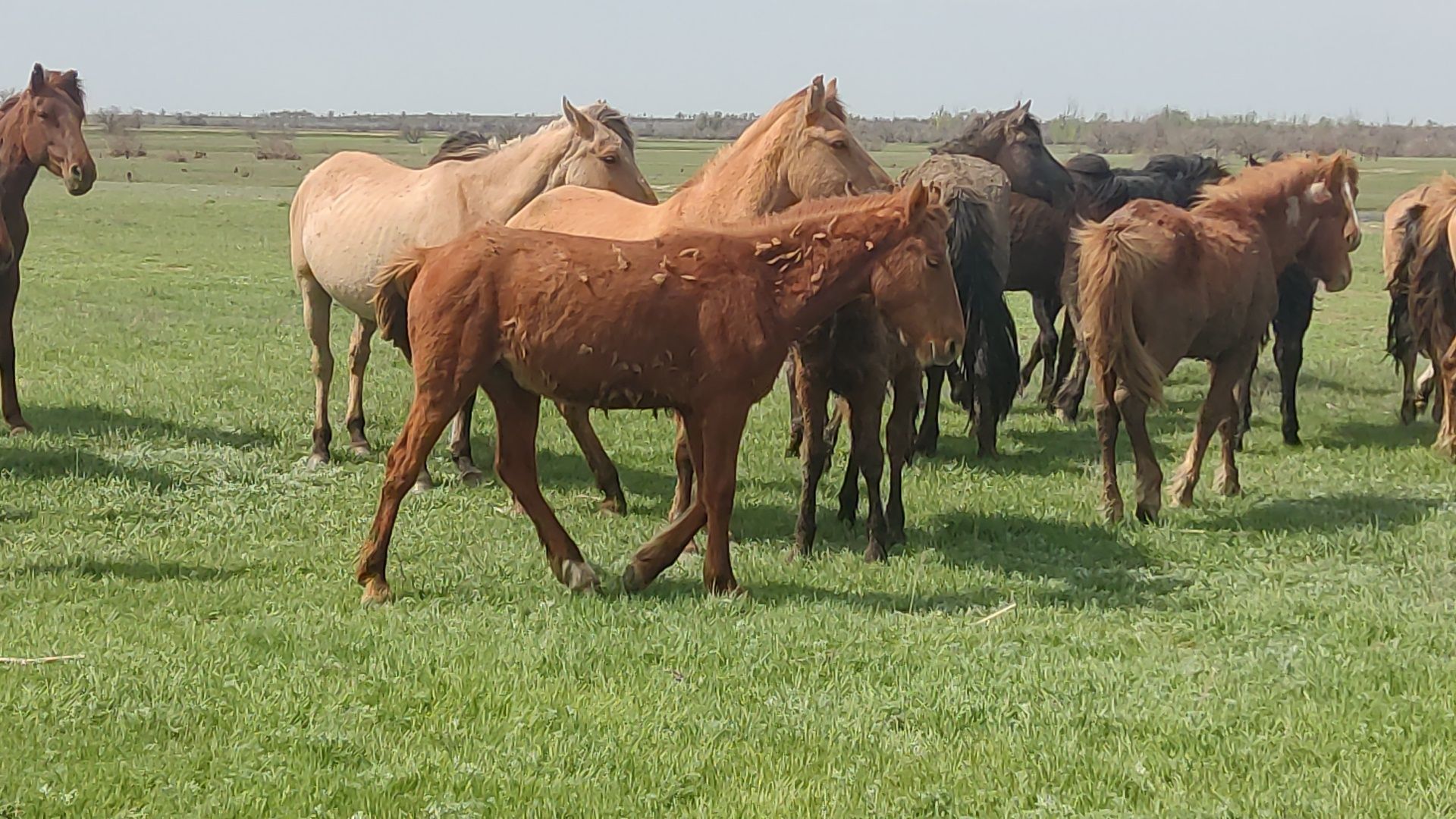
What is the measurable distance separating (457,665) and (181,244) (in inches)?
937

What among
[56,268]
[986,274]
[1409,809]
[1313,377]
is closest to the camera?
[1409,809]

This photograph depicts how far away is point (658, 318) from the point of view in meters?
5.92

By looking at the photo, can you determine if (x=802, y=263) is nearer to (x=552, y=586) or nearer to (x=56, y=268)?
(x=552, y=586)

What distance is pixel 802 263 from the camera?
610 cm

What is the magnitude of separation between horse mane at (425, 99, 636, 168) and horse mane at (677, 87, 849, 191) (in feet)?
3.90

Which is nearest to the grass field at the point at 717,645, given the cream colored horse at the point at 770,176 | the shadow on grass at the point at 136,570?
the shadow on grass at the point at 136,570

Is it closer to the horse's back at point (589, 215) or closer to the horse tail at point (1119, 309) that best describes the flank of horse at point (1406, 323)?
the horse tail at point (1119, 309)

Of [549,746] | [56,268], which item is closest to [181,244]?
[56,268]

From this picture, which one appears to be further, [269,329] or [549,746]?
[269,329]

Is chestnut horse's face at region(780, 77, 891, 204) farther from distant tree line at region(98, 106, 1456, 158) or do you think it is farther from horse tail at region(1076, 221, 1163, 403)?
distant tree line at region(98, 106, 1456, 158)

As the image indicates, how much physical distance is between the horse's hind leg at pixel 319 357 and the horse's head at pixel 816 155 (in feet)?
12.6

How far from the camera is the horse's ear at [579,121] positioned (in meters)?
8.49

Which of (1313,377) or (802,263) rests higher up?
(802,263)

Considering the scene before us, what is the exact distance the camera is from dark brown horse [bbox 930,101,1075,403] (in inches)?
452
